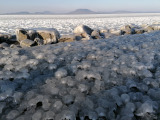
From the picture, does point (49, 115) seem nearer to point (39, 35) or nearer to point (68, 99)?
point (68, 99)

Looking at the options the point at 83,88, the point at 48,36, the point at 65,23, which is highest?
the point at 48,36

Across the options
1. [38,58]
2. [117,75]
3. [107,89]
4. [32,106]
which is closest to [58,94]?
[32,106]

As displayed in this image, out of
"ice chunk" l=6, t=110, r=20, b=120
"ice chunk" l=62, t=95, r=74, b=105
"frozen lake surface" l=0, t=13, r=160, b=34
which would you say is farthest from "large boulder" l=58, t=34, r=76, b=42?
"ice chunk" l=6, t=110, r=20, b=120

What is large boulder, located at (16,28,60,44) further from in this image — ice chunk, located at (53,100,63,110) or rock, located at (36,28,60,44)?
ice chunk, located at (53,100,63,110)

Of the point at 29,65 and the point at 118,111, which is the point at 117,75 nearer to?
the point at 118,111

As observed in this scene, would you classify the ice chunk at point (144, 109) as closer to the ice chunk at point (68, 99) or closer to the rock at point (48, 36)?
the ice chunk at point (68, 99)

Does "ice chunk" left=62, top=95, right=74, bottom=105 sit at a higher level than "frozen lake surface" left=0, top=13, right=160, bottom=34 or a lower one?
Result: higher

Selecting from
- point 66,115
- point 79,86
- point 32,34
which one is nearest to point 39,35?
point 32,34

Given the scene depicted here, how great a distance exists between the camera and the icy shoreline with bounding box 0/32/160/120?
5.48 ft

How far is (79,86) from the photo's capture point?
6.55 feet

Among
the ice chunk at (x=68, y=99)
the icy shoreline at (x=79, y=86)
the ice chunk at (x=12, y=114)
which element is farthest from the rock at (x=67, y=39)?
the ice chunk at (x=12, y=114)

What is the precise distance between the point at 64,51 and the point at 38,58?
1.88 ft

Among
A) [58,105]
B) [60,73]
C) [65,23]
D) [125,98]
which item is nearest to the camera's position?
[58,105]

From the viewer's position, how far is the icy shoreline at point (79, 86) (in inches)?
65.8
